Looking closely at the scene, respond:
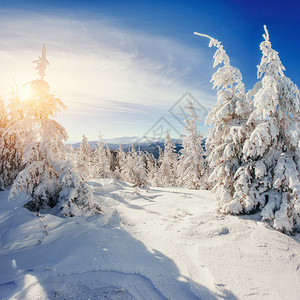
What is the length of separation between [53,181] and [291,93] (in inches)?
453

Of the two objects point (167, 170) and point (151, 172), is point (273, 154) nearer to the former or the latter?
point (167, 170)

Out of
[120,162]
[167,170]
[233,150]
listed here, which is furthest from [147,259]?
[120,162]

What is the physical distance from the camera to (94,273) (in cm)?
479

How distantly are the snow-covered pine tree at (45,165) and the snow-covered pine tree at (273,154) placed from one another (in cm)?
764

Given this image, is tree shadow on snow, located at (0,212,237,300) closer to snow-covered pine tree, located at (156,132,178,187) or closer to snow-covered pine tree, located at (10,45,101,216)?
snow-covered pine tree, located at (10,45,101,216)

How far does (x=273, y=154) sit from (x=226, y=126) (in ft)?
→ 7.60

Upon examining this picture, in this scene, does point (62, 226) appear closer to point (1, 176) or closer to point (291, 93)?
point (291, 93)

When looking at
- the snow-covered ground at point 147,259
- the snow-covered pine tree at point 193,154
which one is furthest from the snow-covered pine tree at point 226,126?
the snow-covered pine tree at point 193,154

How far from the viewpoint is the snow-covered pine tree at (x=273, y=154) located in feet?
22.0

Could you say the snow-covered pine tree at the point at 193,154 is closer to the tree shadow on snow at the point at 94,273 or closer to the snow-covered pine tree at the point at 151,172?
the snow-covered pine tree at the point at 151,172

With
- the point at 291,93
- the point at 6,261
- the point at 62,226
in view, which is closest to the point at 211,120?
the point at 291,93

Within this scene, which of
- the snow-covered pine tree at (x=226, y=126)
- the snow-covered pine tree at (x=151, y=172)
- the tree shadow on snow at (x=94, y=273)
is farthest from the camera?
the snow-covered pine tree at (x=151, y=172)

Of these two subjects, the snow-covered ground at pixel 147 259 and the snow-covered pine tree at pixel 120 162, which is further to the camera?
the snow-covered pine tree at pixel 120 162

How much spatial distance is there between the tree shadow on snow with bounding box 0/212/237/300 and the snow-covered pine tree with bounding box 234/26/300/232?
411cm
